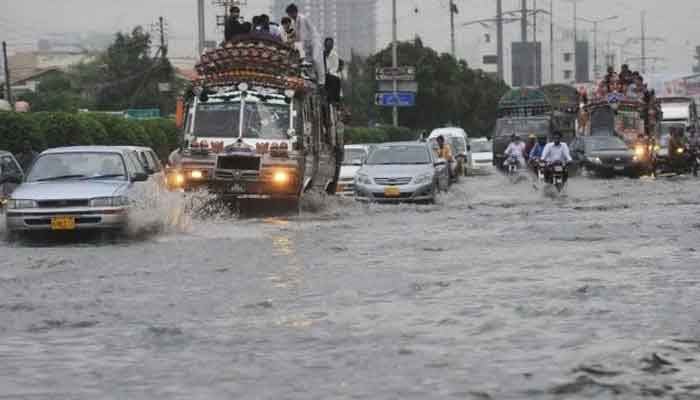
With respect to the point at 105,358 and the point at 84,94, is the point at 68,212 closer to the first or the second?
the point at 105,358

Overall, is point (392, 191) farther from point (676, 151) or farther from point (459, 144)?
point (459, 144)

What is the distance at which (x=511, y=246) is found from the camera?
59.0 feet

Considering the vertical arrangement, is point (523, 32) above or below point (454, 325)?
above

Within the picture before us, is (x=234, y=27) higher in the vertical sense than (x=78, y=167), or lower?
higher

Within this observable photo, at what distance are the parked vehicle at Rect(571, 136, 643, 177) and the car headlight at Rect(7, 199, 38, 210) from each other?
27.6 m

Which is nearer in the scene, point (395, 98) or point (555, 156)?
point (555, 156)

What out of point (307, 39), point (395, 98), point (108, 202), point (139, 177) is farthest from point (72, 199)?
point (395, 98)

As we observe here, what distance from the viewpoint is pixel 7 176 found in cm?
2347

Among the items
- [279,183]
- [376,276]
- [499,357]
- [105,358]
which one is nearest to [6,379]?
[105,358]

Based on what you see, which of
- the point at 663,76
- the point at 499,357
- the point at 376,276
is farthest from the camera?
the point at 663,76

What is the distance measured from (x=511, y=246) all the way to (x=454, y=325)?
24.8 ft

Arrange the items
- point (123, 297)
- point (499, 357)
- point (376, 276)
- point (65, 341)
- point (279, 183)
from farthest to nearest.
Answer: point (279, 183) < point (376, 276) < point (123, 297) < point (65, 341) < point (499, 357)

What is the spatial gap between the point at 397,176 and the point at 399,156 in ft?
5.61

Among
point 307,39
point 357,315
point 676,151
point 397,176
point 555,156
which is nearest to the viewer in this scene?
point 357,315
